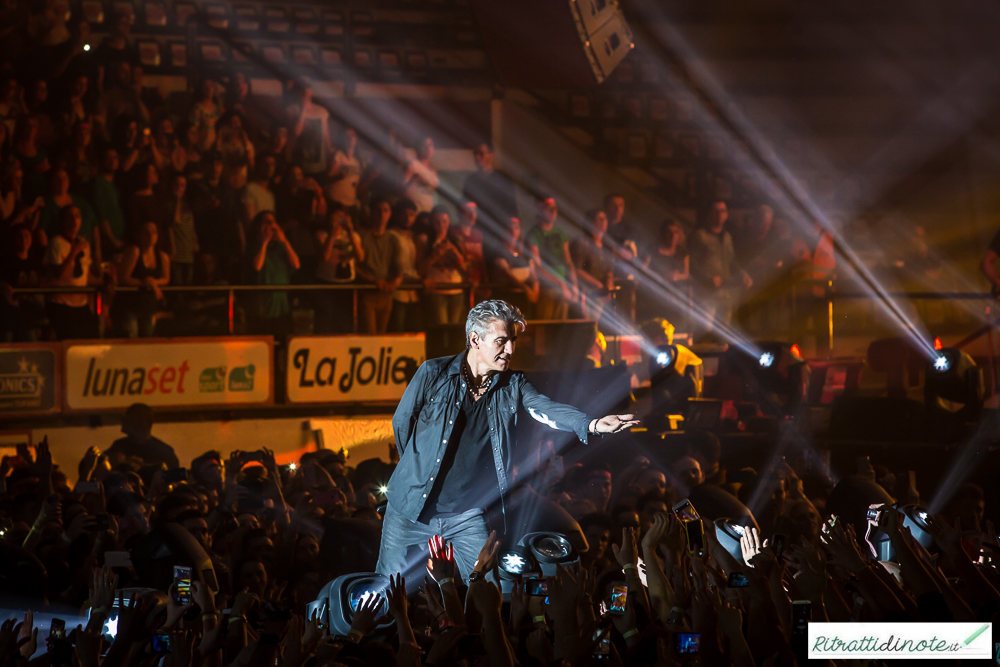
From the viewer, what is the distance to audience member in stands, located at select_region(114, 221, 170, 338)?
9234mm

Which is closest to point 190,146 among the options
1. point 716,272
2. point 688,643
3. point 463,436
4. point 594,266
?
point 594,266

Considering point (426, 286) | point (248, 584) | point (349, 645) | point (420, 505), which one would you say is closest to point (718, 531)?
point (420, 505)

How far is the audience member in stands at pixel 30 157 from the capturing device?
940cm

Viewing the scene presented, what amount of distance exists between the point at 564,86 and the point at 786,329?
4658 mm

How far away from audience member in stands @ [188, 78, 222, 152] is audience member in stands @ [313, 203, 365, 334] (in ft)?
4.89

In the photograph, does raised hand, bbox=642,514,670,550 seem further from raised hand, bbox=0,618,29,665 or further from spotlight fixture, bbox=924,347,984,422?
spotlight fixture, bbox=924,347,984,422

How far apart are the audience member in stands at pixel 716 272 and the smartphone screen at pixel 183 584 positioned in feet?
27.1

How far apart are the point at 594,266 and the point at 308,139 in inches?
137

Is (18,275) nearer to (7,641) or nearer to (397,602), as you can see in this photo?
(7,641)

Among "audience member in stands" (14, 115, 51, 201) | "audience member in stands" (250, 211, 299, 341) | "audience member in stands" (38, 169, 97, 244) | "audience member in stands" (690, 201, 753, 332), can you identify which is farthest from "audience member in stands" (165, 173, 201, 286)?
"audience member in stands" (690, 201, 753, 332)

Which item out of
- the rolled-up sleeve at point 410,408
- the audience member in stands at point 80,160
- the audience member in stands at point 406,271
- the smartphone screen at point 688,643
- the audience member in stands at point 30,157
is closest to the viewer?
the smartphone screen at point 688,643

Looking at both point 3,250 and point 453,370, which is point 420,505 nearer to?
point 453,370

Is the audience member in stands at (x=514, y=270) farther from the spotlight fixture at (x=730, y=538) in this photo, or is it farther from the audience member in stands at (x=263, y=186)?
the spotlight fixture at (x=730, y=538)

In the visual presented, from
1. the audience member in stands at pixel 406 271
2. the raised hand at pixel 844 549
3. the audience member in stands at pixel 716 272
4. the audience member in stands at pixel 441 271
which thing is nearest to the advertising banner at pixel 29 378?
the audience member in stands at pixel 406 271
